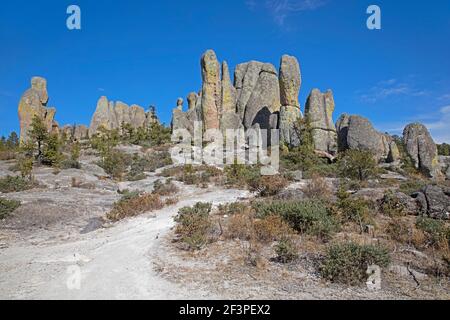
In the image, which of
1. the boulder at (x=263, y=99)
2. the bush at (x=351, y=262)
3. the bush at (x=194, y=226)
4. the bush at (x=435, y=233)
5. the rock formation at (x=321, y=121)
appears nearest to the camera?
the bush at (x=351, y=262)

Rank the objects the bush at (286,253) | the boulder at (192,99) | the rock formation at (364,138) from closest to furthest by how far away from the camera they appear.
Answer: the bush at (286,253)
the rock formation at (364,138)
the boulder at (192,99)

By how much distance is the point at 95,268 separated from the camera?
6.79 m

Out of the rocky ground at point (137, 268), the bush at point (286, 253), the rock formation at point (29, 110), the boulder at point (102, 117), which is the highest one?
the boulder at point (102, 117)

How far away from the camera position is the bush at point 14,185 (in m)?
16.6

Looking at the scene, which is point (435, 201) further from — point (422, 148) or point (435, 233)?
point (422, 148)

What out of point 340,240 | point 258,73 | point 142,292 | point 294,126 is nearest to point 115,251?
point 142,292

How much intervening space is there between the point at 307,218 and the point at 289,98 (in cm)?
2810

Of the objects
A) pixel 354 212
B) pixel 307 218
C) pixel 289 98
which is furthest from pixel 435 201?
pixel 289 98

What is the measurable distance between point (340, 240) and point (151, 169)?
21.5 meters

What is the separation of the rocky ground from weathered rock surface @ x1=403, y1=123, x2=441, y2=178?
27.6 m

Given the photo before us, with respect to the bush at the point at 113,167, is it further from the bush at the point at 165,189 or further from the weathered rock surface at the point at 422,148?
the weathered rock surface at the point at 422,148

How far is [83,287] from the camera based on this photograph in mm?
5664

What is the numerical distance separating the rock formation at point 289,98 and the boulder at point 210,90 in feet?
31.5

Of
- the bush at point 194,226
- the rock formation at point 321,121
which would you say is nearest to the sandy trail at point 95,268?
the bush at point 194,226
